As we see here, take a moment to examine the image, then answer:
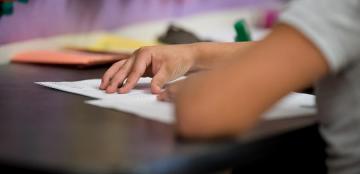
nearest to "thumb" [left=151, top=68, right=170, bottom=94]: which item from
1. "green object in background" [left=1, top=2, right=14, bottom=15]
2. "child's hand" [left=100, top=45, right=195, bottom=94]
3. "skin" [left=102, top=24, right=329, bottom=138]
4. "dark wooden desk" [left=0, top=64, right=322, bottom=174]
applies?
"child's hand" [left=100, top=45, right=195, bottom=94]

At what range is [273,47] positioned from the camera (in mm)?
661

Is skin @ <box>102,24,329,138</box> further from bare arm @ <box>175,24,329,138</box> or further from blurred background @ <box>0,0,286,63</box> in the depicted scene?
blurred background @ <box>0,0,286,63</box>

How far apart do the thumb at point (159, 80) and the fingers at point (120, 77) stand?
0.17 feet

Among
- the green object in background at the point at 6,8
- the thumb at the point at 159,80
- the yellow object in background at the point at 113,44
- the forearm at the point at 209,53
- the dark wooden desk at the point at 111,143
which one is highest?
the yellow object in background at the point at 113,44

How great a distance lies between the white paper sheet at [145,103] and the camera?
0.83 m

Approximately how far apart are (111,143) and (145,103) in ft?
0.74

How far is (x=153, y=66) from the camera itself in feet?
3.47

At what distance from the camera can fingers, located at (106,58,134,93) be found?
1.01 meters

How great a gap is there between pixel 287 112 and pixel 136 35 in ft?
3.22

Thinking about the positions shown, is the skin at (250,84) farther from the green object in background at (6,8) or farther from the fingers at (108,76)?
the green object in background at (6,8)

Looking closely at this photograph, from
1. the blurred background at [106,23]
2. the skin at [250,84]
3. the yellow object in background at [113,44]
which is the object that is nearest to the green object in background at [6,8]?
the blurred background at [106,23]

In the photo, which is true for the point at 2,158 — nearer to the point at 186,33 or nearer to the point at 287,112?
the point at 287,112

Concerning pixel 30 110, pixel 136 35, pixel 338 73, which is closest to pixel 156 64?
pixel 30 110

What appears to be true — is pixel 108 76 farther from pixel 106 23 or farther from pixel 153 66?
pixel 106 23
